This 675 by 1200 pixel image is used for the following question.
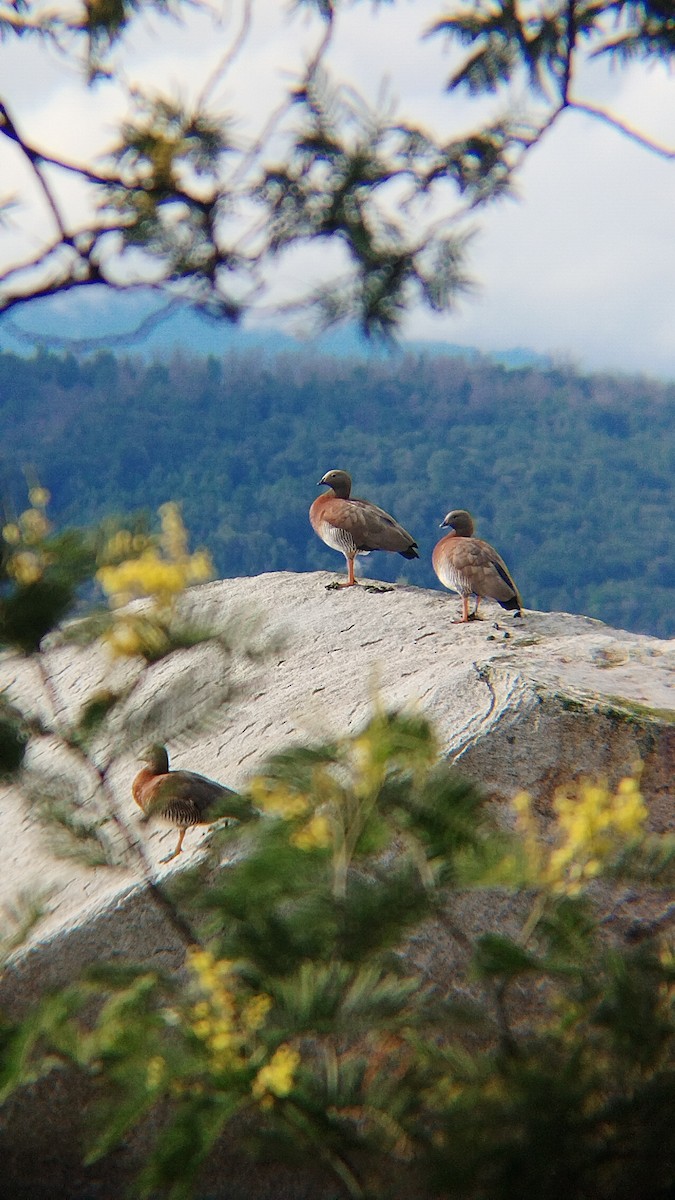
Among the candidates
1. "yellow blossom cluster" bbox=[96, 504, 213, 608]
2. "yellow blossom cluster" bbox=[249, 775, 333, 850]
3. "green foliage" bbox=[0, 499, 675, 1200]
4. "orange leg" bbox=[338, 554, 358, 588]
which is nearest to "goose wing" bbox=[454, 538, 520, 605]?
"orange leg" bbox=[338, 554, 358, 588]

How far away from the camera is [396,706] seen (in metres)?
3.66

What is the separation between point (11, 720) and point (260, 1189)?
6.14ft

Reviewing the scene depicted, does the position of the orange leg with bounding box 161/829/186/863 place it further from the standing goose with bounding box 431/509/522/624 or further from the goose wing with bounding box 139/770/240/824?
the standing goose with bounding box 431/509/522/624

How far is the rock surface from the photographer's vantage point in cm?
326

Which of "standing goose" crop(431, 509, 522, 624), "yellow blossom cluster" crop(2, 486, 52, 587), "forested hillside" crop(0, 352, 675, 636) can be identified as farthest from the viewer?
"forested hillside" crop(0, 352, 675, 636)

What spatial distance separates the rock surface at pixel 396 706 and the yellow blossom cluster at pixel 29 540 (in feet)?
1.32

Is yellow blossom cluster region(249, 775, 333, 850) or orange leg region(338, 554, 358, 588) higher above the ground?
yellow blossom cluster region(249, 775, 333, 850)

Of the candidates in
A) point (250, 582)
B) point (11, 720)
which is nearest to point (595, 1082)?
point (11, 720)

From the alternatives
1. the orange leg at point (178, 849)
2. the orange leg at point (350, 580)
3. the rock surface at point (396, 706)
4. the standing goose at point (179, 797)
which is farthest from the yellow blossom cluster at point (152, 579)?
the orange leg at point (350, 580)

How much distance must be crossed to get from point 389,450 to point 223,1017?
56095 millimetres

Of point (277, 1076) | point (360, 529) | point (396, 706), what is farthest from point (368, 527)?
point (277, 1076)

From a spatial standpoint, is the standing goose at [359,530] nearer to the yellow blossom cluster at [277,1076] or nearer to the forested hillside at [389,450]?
the yellow blossom cluster at [277,1076]

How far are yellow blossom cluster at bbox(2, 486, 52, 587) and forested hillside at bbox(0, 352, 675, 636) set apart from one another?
45252 mm

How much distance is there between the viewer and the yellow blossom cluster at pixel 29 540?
2.01 meters
